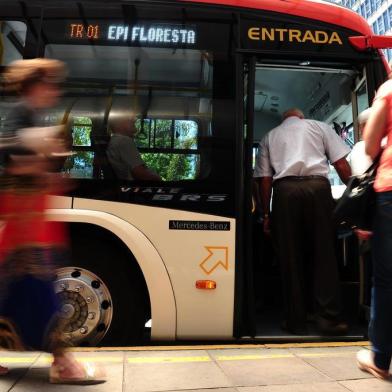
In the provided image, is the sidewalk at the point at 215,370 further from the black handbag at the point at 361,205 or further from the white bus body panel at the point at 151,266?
the black handbag at the point at 361,205

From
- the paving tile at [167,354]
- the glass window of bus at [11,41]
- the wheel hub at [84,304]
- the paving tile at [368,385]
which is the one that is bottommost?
the paving tile at [368,385]

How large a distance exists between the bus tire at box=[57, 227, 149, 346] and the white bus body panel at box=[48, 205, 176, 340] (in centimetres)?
17

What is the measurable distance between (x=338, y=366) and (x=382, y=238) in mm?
916

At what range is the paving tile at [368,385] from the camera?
2.40 m

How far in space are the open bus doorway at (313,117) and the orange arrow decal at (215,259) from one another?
0.28 meters

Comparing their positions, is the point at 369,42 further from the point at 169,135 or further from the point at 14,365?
the point at 14,365

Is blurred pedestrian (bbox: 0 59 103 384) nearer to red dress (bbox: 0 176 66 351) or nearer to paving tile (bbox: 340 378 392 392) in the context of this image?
red dress (bbox: 0 176 66 351)

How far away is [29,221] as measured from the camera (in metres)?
2.24

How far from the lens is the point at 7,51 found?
132 inches

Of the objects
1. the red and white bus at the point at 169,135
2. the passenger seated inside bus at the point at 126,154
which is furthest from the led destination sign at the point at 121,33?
the passenger seated inside bus at the point at 126,154

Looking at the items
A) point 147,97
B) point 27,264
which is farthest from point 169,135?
point 27,264

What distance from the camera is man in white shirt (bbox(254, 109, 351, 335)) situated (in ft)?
11.7

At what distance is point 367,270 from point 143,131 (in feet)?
6.78

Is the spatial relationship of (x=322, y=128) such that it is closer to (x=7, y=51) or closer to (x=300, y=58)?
(x=300, y=58)
